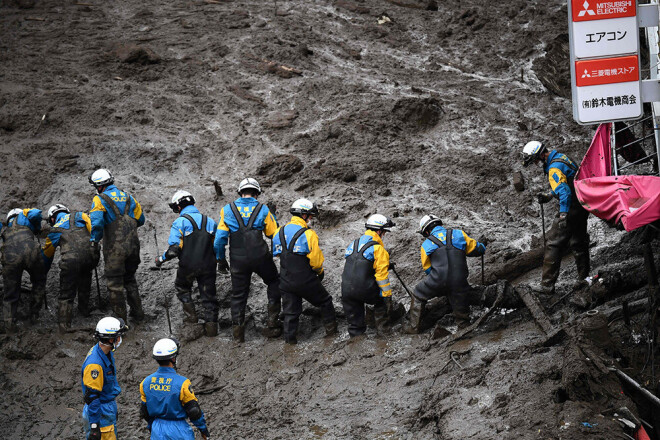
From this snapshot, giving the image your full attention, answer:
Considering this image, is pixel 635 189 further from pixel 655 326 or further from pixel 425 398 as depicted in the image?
pixel 425 398

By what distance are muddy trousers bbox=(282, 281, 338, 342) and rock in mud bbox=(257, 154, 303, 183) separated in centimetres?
339

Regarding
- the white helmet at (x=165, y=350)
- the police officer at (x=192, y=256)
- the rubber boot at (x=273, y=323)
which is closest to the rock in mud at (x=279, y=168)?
the police officer at (x=192, y=256)

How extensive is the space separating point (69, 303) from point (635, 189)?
25.7 ft

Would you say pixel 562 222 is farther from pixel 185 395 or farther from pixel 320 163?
pixel 185 395

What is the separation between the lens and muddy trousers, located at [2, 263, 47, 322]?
37.1 feet

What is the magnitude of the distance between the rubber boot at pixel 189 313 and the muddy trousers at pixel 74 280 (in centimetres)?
152

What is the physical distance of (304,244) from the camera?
10391mm

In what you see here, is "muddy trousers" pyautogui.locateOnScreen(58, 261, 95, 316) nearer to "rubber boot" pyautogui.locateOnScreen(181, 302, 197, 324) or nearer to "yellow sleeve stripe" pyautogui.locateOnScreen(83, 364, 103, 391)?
"rubber boot" pyautogui.locateOnScreen(181, 302, 197, 324)

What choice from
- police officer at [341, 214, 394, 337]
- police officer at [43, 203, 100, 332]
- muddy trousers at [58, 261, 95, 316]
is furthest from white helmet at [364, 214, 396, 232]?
muddy trousers at [58, 261, 95, 316]

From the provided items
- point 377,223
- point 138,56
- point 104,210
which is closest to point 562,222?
point 377,223

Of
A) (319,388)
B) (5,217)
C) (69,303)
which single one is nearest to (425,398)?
(319,388)

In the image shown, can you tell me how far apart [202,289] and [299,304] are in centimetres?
148

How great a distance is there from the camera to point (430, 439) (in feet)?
26.4

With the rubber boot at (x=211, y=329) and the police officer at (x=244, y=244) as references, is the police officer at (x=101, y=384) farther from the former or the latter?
the rubber boot at (x=211, y=329)
